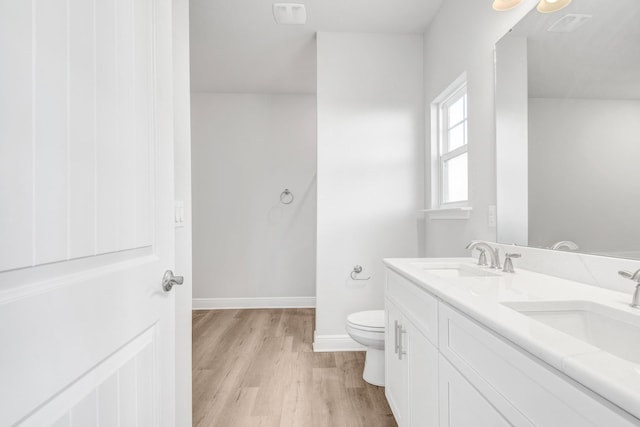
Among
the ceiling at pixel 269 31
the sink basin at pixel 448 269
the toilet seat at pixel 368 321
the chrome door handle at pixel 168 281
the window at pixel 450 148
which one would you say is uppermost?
the ceiling at pixel 269 31

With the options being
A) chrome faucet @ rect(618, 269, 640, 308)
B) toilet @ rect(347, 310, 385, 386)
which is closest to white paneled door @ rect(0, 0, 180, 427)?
chrome faucet @ rect(618, 269, 640, 308)

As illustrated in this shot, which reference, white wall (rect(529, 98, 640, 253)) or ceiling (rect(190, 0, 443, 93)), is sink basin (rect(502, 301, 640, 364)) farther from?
ceiling (rect(190, 0, 443, 93))

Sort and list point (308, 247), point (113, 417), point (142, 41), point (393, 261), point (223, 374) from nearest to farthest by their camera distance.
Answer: point (113, 417), point (142, 41), point (393, 261), point (223, 374), point (308, 247)

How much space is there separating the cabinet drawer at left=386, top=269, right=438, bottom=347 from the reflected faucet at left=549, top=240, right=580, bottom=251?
57 cm

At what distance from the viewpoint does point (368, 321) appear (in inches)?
82.5

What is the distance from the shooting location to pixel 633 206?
96 cm

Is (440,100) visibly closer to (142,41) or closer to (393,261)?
(393,261)

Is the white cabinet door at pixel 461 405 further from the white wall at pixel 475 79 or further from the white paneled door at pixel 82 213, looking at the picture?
the white wall at pixel 475 79

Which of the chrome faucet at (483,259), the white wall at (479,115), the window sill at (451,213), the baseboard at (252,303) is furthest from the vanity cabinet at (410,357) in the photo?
the baseboard at (252,303)

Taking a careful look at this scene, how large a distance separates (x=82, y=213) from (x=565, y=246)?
4.97ft

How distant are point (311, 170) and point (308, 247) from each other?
935 millimetres

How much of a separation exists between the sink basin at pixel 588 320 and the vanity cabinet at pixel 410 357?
29cm

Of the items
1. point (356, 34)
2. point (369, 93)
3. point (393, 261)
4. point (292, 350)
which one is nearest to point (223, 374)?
point (292, 350)

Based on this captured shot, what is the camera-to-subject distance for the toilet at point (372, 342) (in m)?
1.98
